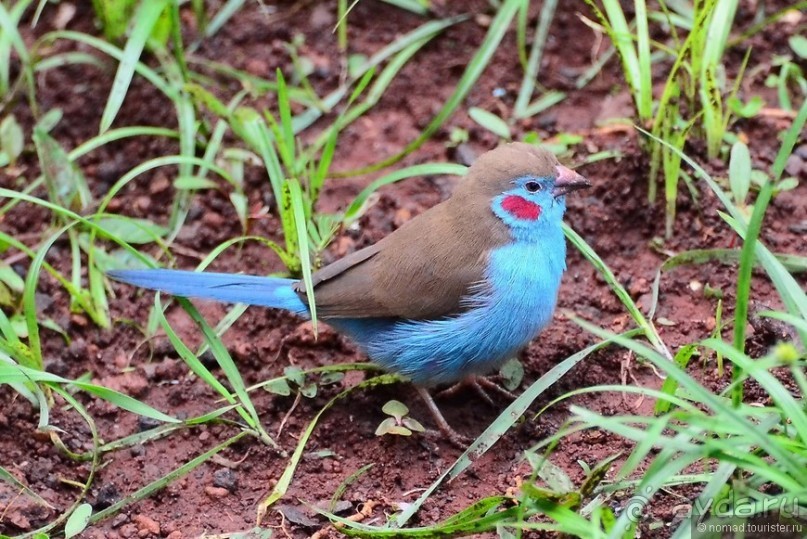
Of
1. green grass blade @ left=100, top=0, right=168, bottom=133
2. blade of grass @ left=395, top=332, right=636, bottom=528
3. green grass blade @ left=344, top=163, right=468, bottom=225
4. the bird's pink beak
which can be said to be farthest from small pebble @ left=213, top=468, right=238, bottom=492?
the bird's pink beak

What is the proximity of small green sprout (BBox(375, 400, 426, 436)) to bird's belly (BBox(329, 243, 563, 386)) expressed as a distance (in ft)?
0.42

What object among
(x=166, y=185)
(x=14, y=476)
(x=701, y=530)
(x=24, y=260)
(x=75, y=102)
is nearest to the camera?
(x=701, y=530)

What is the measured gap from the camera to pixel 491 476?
3.45 metres

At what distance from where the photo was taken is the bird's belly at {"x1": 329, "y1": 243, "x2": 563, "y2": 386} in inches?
139

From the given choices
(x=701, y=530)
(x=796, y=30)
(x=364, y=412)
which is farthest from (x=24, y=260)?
(x=796, y=30)

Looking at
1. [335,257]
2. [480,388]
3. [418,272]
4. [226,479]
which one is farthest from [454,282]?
[226,479]

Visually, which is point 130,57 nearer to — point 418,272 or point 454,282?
point 418,272

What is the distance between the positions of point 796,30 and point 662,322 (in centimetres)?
195

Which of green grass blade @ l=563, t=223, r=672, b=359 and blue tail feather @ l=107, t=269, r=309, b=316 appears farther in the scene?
blue tail feather @ l=107, t=269, r=309, b=316

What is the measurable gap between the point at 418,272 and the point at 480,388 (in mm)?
560

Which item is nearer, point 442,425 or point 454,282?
point 454,282

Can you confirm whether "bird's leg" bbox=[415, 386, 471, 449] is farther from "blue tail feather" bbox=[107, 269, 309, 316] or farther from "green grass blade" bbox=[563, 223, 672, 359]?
"green grass blade" bbox=[563, 223, 672, 359]

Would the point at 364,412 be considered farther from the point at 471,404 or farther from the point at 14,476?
the point at 14,476

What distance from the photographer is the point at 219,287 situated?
371 centimetres
